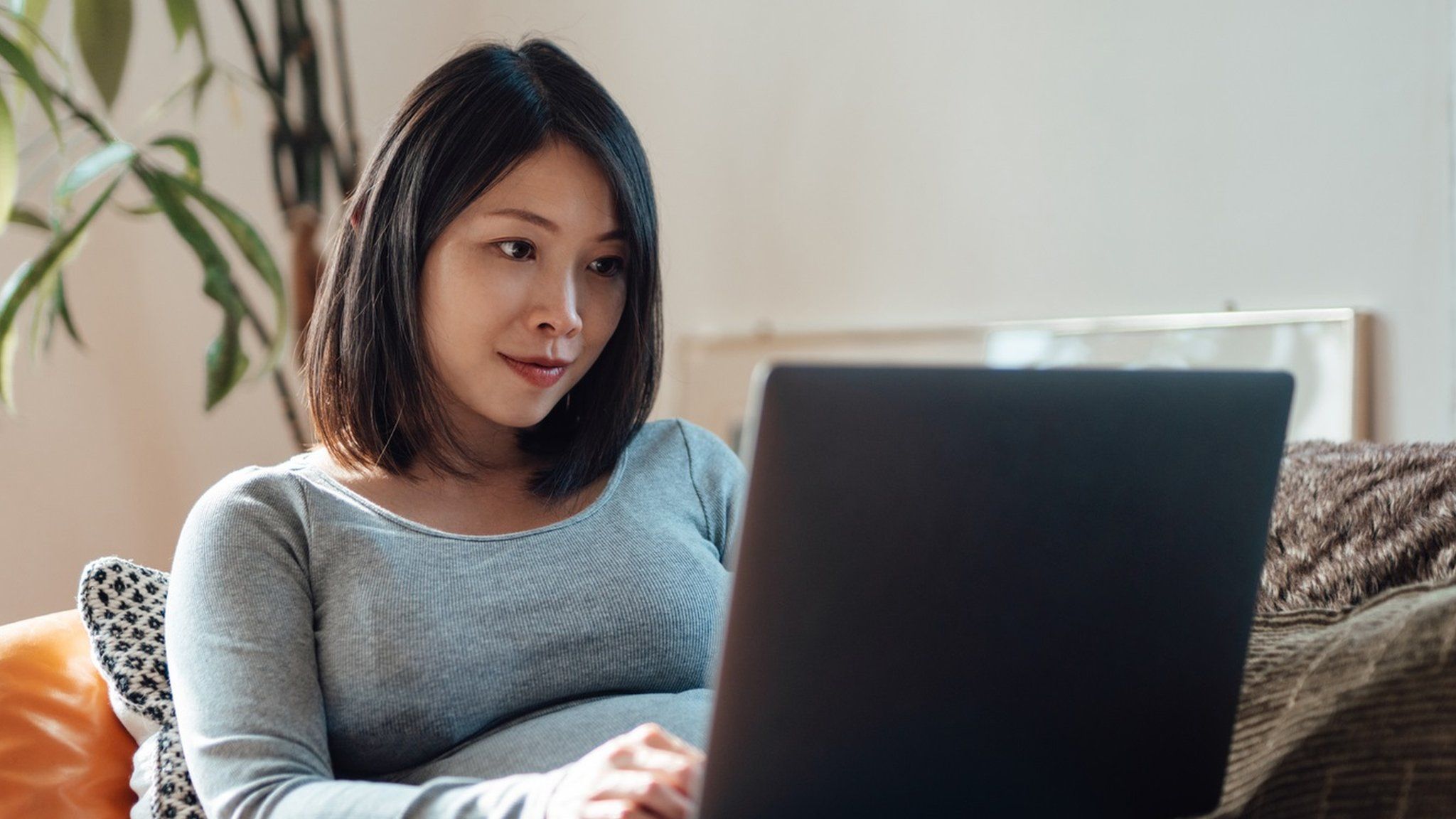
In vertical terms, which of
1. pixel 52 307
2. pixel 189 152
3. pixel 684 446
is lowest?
pixel 684 446

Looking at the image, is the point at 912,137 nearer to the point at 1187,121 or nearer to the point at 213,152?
the point at 1187,121

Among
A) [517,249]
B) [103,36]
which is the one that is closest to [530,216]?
[517,249]

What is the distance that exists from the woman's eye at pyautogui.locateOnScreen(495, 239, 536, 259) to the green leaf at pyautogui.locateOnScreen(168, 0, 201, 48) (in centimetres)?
100

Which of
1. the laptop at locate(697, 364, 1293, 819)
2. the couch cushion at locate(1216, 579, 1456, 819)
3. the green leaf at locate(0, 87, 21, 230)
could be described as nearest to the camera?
the laptop at locate(697, 364, 1293, 819)

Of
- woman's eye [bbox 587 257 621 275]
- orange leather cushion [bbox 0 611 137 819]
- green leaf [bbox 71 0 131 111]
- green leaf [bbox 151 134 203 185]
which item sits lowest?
orange leather cushion [bbox 0 611 137 819]

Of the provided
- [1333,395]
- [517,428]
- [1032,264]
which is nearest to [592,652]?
[517,428]

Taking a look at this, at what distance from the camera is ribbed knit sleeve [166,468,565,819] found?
2.63ft

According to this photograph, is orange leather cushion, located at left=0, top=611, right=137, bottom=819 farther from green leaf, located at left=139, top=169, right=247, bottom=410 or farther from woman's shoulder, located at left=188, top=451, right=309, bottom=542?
green leaf, located at left=139, top=169, right=247, bottom=410

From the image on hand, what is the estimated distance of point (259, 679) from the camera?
0.91 m

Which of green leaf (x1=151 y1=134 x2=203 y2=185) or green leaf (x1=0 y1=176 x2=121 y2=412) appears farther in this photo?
green leaf (x1=151 y1=134 x2=203 y2=185)

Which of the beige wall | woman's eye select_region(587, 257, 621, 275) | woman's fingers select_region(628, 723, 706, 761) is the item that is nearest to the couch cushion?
woman's fingers select_region(628, 723, 706, 761)

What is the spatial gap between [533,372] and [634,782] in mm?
530

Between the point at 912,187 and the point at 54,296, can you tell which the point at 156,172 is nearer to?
the point at 54,296

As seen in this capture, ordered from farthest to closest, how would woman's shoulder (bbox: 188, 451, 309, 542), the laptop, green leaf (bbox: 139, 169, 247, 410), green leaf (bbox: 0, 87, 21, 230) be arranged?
green leaf (bbox: 139, 169, 247, 410) < green leaf (bbox: 0, 87, 21, 230) < woman's shoulder (bbox: 188, 451, 309, 542) < the laptop
